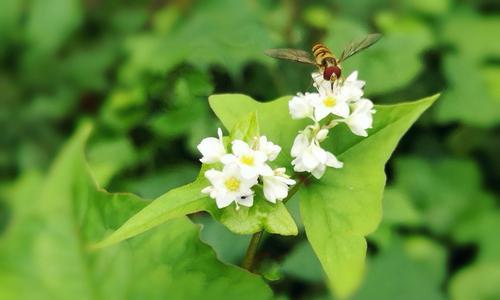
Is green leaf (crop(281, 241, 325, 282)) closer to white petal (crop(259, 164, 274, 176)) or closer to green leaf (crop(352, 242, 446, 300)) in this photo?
green leaf (crop(352, 242, 446, 300))

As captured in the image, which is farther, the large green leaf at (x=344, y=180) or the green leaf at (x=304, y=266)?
the green leaf at (x=304, y=266)

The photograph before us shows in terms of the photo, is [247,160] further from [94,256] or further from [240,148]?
[94,256]

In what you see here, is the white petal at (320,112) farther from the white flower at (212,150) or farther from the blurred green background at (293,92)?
the blurred green background at (293,92)

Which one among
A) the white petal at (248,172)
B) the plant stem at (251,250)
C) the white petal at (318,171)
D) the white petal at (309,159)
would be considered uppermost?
the white petal at (248,172)

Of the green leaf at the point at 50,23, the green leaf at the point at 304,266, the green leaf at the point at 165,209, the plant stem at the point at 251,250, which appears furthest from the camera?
the green leaf at the point at 50,23

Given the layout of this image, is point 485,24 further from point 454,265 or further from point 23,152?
point 23,152

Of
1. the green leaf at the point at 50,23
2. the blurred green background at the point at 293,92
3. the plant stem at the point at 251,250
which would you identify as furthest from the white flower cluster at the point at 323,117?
the green leaf at the point at 50,23
